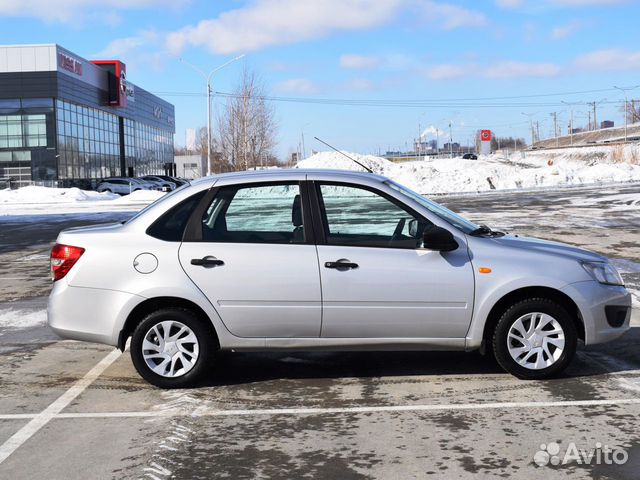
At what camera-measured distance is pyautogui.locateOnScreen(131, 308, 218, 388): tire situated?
573cm

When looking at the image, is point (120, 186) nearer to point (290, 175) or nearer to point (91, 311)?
point (91, 311)

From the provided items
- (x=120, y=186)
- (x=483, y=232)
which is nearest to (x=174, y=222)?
(x=483, y=232)

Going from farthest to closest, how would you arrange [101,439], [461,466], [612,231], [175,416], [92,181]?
[92,181] < [612,231] < [175,416] < [101,439] < [461,466]

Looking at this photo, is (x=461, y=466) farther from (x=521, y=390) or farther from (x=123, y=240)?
(x=123, y=240)

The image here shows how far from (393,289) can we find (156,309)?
1874 mm

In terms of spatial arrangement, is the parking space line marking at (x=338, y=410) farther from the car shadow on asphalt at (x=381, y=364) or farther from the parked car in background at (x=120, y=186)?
the parked car in background at (x=120, y=186)

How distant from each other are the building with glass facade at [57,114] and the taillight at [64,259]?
51.5 metres

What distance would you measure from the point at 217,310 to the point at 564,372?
114 inches

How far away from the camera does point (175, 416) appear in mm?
5195

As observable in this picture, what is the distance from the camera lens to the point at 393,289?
18.4 ft

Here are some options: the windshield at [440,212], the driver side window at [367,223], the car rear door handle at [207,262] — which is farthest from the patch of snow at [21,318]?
the windshield at [440,212]

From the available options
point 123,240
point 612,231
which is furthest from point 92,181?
point 123,240

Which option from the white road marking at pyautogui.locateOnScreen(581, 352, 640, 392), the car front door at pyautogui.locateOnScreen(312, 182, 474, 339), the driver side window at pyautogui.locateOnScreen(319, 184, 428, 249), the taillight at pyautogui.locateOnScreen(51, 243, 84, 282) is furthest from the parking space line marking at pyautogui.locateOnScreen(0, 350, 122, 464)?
the white road marking at pyautogui.locateOnScreen(581, 352, 640, 392)

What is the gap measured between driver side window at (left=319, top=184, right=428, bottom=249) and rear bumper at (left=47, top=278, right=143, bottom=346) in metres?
1.63
